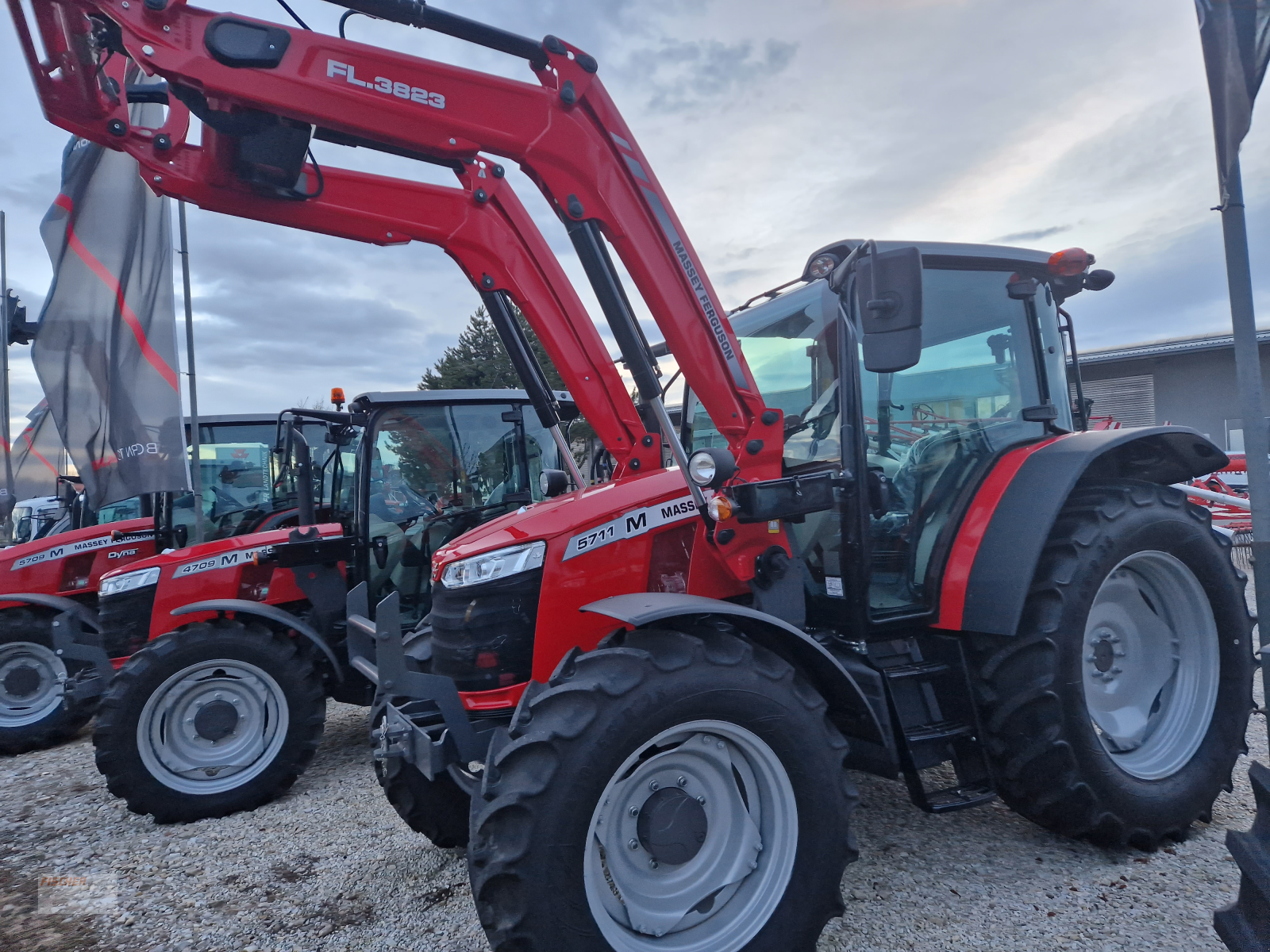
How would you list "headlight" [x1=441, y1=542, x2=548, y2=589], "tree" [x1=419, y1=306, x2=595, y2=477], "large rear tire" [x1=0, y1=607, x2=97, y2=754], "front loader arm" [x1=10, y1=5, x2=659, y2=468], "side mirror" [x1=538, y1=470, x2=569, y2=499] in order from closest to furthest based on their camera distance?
"headlight" [x1=441, y1=542, x2=548, y2=589] < "front loader arm" [x1=10, y1=5, x2=659, y2=468] < "side mirror" [x1=538, y1=470, x2=569, y2=499] < "large rear tire" [x1=0, y1=607, x2=97, y2=754] < "tree" [x1=419, y1=306, x2=595, y2=477]

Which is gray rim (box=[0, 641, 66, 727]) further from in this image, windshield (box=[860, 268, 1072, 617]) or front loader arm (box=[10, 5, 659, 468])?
windshield (box=[860, 268, 1072, 617])

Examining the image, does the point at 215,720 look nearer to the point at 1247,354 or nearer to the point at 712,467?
the point at 712,467

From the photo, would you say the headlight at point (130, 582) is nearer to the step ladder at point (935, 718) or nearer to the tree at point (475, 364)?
the step ladder at point (935, 718)

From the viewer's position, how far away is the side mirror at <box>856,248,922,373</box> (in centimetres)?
→ 232

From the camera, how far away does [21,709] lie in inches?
221

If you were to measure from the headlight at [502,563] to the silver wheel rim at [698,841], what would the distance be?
0.75 meters

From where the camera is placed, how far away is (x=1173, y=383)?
712 inches

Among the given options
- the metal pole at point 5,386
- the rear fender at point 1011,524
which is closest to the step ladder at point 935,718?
the rear fender at point 1011,524

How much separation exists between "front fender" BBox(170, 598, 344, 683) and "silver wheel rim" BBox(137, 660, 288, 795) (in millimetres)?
276

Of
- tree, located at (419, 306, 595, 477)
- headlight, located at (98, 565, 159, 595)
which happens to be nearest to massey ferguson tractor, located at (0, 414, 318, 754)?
headlight, located at (98, 565, 159, 595)

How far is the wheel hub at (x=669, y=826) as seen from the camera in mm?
2156

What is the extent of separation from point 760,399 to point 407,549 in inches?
119

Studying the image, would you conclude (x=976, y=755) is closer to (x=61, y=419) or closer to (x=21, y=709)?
(x=61, y=419)

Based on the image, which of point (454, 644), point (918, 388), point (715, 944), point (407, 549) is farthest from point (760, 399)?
point (407, 549)
